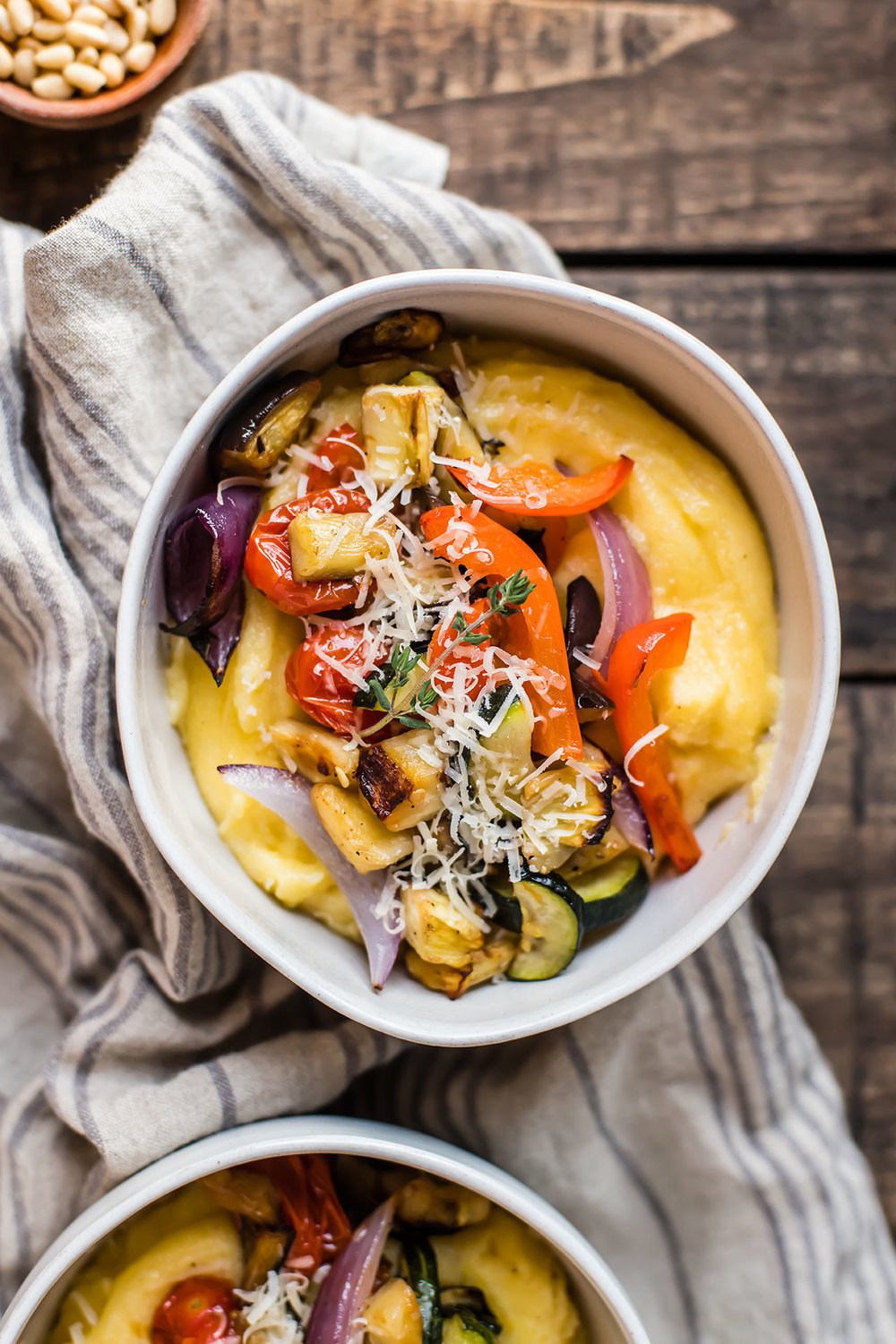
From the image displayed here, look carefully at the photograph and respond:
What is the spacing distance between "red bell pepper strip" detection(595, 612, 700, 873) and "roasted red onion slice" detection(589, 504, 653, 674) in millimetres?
16

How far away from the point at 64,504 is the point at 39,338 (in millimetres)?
295

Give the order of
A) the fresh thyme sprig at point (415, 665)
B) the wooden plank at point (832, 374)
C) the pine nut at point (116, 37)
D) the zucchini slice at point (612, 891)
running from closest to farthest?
the fresh thyme sprig at point (415, 665) < the zucchini slice at point (612, 891) < the pine nut at point (116, 37) < the wooden plank at point (832, 374)

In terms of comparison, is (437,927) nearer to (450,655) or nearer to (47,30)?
(450,655)

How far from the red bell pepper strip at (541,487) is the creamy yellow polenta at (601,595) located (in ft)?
0.12

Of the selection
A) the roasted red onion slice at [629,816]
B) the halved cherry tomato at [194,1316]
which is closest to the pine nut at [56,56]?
the roasted red onion slice at [629,816]

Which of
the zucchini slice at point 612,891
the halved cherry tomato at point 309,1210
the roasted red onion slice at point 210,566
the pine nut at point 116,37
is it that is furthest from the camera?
the pine nut at point 116,37

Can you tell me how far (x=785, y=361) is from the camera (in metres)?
2.46

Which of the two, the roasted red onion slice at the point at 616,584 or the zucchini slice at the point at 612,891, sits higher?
the roasted red onion slice at the point at 616,584

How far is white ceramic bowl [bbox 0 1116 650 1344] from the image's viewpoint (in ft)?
6.03

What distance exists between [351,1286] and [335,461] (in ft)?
4.82

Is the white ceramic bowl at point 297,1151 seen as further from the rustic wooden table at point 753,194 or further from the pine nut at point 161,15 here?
the pine nut at point 161,15

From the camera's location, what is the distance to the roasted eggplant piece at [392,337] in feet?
5.98

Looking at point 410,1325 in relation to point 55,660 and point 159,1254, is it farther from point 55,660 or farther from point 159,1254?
point 55,660

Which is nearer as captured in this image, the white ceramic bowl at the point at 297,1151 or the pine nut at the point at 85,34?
the white ceramic bowl at the point at 297,1151
